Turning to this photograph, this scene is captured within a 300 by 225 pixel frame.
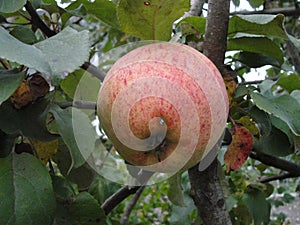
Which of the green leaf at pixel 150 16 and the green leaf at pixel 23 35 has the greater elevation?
the green leaf at pixel 150 16

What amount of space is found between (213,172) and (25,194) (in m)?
0.33

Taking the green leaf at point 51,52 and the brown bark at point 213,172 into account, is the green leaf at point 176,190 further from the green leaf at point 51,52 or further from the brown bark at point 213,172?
the green leaf at point 51,52

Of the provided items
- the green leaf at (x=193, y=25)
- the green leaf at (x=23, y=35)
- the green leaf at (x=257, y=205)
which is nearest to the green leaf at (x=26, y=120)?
the green leaf at (x=23, y=35)

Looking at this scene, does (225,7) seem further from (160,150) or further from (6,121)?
(6,121)

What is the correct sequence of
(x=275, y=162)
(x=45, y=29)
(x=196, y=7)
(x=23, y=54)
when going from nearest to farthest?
1. (x=23, y=54)
2. (x=45, y=29)
3. (x=196, y=7)
4. (x=275, y=162)

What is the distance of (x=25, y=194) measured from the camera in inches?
27.2

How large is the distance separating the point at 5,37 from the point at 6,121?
15 centimetres

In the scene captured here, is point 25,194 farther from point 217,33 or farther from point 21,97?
point 217,33

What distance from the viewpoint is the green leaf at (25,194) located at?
67 cm

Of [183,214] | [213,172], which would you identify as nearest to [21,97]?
[213,172]

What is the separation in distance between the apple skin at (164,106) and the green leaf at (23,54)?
12 cm

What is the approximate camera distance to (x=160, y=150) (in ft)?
2.25

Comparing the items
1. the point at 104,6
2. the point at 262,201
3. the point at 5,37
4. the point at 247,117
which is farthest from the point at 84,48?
the point at 262,201

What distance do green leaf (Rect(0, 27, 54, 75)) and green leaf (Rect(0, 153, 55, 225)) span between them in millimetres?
209
